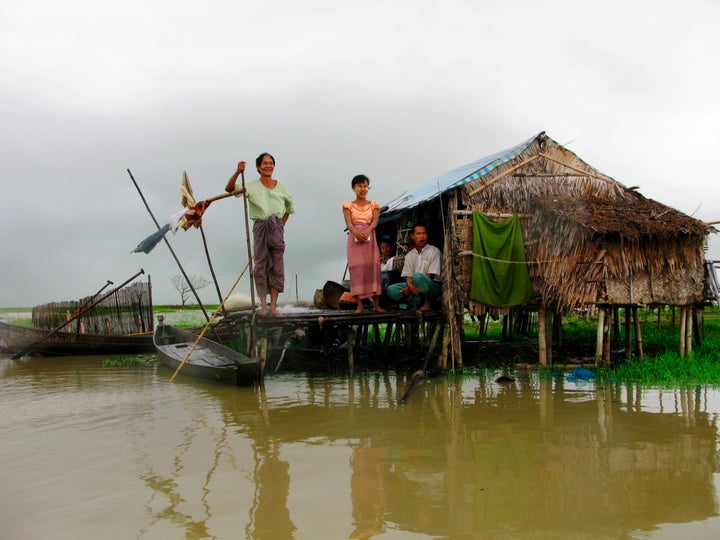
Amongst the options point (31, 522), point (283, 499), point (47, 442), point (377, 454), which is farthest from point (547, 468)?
point (47, 442)

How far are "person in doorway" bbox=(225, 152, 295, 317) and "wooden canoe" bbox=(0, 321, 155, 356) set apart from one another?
7.00m

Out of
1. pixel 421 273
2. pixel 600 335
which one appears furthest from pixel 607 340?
pixel 421 273

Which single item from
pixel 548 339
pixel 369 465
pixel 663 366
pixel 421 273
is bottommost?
pixel 369 465

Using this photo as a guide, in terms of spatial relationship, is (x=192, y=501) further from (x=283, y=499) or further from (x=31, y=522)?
(x=31, y=522)

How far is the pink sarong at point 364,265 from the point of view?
26.5 ft

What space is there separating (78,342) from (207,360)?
687cm

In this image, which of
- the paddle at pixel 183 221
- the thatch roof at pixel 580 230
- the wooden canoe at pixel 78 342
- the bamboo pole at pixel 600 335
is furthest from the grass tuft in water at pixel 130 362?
the bamboo pole at pixel 600 335

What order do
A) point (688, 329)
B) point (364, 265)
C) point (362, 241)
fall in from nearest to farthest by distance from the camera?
point (362, 241) → point (364, 265) → point (688, 329)

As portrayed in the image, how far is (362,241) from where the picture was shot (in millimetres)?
8000

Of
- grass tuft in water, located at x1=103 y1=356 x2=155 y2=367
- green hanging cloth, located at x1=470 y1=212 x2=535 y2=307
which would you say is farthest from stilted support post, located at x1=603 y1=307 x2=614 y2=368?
grass tuft in water, located at x1=103 y1=356 x2=155 y2=367

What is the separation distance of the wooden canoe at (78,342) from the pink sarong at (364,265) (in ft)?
23.9

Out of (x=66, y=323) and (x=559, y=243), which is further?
(x=66, y=323)

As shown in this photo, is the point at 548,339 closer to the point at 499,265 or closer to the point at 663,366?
the point at 499,265

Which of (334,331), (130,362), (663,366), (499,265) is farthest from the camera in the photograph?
(334,331)
